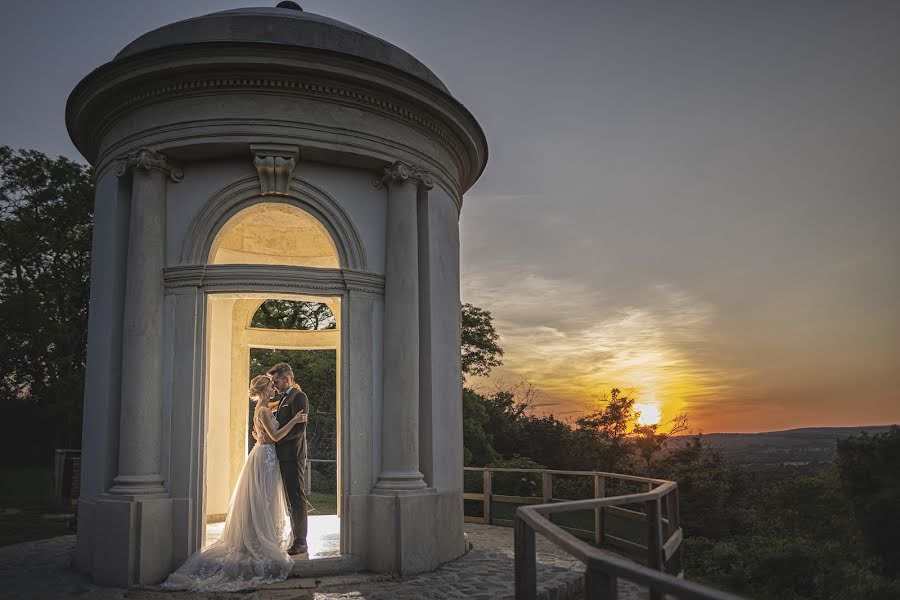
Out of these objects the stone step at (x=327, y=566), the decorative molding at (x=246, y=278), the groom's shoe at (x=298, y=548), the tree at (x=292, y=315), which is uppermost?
the tree at (x=292, y=315)

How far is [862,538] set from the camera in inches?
833

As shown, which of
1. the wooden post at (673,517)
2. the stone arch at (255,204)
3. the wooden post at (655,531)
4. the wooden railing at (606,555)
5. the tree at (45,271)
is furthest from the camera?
the tree at (45,271)

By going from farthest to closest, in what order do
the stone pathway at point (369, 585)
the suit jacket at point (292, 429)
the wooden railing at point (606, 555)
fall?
the suit jacket at point (292, 429)
the stone pathway at point (369, 585)
the wooden railing at point (606, 555)

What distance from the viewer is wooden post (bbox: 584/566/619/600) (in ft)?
9.72

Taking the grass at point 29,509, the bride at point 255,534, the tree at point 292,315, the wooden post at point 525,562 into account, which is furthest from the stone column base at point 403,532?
the tree at point 292,315

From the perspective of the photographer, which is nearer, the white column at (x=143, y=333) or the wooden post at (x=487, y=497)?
the white column at (x=143, y=333)

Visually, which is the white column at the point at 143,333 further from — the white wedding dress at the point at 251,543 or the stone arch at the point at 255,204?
the white wedding dress at the point at 251,543

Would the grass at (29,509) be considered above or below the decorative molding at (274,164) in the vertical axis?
below

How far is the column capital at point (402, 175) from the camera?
27.5 ft

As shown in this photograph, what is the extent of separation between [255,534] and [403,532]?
1.58m

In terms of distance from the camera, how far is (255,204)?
8.08m

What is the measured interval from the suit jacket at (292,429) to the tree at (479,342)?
1874 centimetres

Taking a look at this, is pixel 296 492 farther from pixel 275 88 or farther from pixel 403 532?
pixel 275 88

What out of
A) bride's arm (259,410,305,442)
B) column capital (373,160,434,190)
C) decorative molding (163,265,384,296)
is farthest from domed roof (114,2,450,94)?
bride's arm (259,410,305,442)
